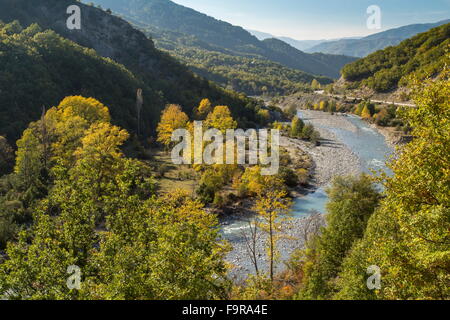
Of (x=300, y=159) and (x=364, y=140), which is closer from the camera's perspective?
(x=300, y=159)

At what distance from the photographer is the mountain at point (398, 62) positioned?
127938 millimetres

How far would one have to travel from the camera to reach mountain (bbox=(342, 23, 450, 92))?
128 meters

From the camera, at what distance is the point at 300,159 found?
67.9 meters

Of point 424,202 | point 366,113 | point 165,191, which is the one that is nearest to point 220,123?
point 165,191

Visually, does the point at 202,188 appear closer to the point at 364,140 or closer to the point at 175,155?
the point at 175,155

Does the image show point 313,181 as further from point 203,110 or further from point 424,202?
point 203,110

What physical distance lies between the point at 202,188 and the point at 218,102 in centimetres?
6538

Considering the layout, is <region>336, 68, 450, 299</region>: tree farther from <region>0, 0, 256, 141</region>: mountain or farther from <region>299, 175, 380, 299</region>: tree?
<region>0, 0, 256, 141</region>: mountain

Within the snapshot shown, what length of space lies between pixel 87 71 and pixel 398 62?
13099 centimetres

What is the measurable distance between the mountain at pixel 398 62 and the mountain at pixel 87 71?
69.1 m

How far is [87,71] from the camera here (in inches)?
3206

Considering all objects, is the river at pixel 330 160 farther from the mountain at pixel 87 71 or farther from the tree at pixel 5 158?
the tree at pixel 5 158
